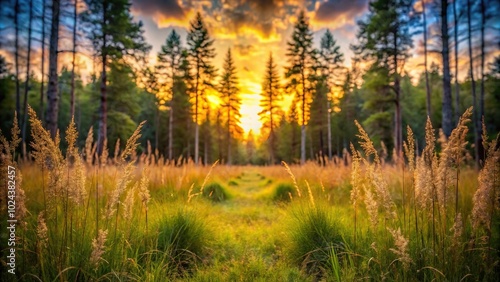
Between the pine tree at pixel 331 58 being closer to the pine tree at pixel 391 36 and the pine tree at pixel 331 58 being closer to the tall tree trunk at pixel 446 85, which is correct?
the pine tree at pixel 391 36

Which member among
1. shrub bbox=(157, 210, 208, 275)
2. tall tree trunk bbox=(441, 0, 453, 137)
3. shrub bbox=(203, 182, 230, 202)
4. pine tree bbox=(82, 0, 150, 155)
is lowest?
shrub bbox=(203, 182, 230, 202)

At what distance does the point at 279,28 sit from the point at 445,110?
7.31m

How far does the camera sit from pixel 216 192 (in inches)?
341

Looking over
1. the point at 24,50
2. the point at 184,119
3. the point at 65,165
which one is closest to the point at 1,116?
the point at 24,50

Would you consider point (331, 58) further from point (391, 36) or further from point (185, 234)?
point (185, 234)

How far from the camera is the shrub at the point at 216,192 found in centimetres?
851

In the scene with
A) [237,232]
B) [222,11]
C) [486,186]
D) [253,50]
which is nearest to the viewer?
[486,186]

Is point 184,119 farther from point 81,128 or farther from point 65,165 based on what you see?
point 65,165

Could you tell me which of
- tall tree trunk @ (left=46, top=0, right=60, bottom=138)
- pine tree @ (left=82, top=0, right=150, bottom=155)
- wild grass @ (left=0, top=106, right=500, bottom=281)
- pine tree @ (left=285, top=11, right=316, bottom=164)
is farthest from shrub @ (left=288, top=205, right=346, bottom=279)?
pine tree @ (left=285, top=11, right=316, bottom=164)

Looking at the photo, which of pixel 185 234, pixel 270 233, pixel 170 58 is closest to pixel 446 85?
pixel 270 233

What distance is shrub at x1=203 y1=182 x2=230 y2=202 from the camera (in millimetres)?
8508

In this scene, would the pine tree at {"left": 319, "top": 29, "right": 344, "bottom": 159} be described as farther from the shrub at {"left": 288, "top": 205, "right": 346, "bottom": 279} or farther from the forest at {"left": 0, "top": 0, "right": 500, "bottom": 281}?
the shrub at {"left": 288, "top": 205, "right": 346, "bottom": 279}

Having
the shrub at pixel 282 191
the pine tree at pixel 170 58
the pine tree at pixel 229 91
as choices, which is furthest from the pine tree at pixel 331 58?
the shrub at pixel 282 191

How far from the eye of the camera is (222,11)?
7.30 meters
